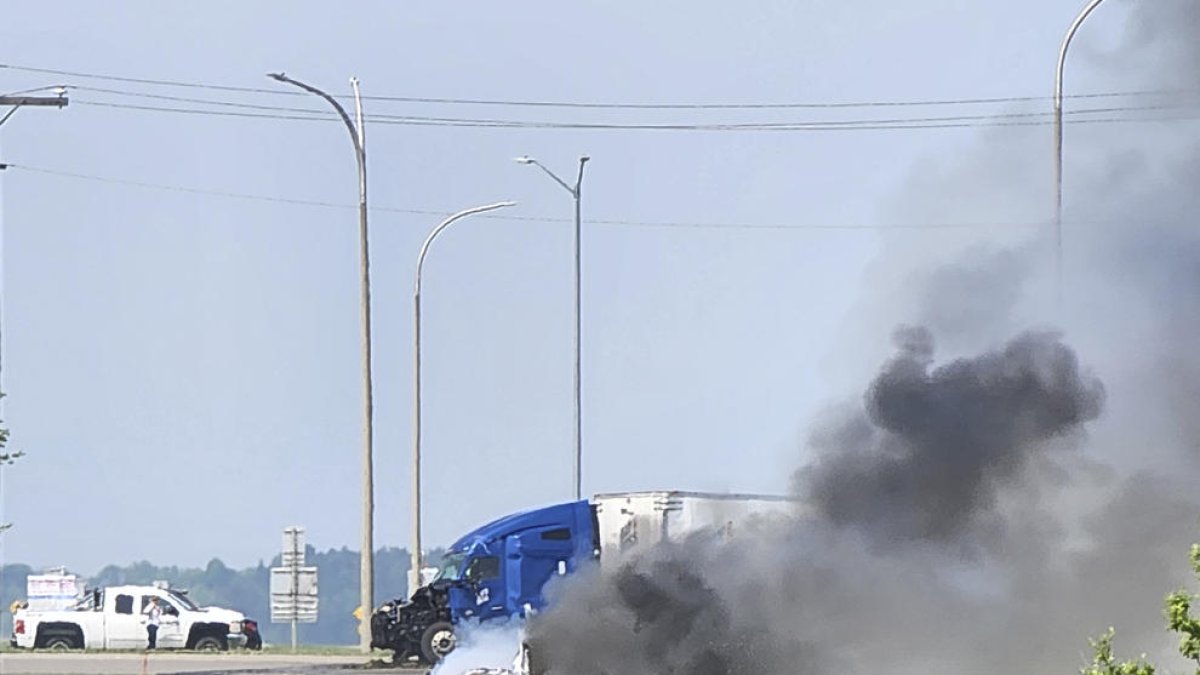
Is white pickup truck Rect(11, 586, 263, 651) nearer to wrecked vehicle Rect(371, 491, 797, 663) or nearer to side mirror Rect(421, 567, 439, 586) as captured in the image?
side mirror Rect(421, 567, 439, 586)

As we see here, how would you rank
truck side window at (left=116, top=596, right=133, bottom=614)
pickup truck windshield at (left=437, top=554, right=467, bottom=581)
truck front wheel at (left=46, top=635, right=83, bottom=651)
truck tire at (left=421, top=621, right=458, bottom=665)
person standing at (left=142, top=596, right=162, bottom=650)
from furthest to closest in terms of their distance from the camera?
truck front wheel at (left=46, top=635, right=83, bottom=651)
truck side window at (left=116, top=596, right=133, bottom=614)
person standing at (left=142, top=596, right=162, bottom=650)
truck tire at (left=421, top=621, right=458, bottom=665)
pickup truck windshield at (left=437, top=554, right=467, bottom=581)

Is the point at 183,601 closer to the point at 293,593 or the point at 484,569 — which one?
the point at 293,593

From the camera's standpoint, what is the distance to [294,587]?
159 ft

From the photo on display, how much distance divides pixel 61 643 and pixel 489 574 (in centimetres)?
1727

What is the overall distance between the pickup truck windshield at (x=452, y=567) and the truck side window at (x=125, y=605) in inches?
522

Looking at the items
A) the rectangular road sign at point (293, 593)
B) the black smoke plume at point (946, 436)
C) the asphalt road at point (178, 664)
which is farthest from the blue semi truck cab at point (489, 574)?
the black smoke plume at point (946, 436)

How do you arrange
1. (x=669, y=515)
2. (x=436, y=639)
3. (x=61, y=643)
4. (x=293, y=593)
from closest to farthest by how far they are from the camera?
(x=669, y=515) < (x=436, y=639) < (x=293, y=593) < (x=61, y=643)

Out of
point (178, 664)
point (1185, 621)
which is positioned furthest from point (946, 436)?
point (178, 664)

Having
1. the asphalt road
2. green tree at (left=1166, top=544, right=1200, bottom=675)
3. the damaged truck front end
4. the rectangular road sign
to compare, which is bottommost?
green tree at (left=1166, top=544, right=1200, bottom=675)

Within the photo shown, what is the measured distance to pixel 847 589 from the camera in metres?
23.4

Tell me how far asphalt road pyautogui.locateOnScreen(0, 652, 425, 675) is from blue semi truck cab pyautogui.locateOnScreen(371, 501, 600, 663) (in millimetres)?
924

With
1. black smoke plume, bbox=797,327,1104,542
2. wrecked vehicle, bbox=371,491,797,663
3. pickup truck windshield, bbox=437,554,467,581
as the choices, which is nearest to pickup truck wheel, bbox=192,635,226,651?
wrecked vehicle, bbox=371,491,797,663

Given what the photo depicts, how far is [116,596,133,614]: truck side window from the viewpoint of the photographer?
55.3 metres

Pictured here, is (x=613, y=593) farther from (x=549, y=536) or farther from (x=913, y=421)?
(x=549, y=536)
